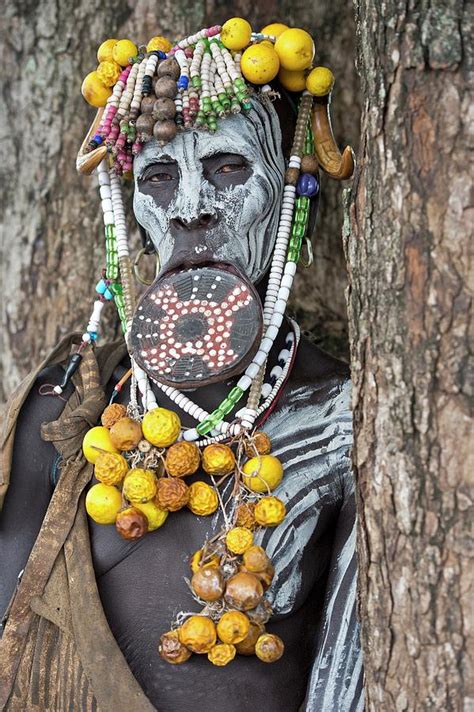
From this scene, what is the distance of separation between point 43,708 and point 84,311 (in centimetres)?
156

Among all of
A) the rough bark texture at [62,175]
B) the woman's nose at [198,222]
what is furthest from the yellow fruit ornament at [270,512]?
the rough bark texture at [62,175]

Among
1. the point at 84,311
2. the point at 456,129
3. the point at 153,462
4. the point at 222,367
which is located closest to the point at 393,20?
the point at 456,129

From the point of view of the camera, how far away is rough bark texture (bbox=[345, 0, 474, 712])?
157 cm

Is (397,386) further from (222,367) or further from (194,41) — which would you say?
(194,41)

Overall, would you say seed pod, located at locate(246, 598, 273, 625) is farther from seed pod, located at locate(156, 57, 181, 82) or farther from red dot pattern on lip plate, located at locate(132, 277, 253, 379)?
seed pod, located at locate(156, 57, 181, 82)

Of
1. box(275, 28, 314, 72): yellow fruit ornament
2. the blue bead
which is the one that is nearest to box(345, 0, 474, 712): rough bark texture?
box(275, 28, 314, 72): yellow fruit ornament

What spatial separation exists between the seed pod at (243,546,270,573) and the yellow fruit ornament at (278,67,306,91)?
3.82 feet

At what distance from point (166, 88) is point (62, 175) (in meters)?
1.29

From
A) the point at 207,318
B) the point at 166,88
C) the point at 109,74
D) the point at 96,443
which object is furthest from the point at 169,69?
the point at 96,443

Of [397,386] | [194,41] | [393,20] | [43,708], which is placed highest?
[194,41]

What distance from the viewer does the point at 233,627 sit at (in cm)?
222

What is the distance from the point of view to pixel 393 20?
1.65 m

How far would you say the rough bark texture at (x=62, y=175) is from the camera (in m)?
3.51

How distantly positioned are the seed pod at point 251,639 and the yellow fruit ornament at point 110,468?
45 cm
